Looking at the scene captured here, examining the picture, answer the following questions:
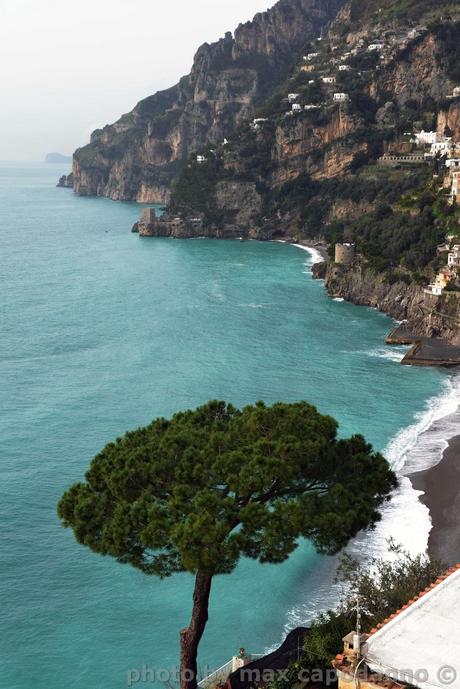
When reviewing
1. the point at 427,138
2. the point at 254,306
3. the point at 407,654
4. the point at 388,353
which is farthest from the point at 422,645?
the point at 427,138

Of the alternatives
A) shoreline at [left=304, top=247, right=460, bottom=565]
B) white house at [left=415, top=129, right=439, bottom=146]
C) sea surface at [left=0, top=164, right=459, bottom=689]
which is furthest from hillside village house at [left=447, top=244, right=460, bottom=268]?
white house at [left=415, top=129, right=439, bottom=146]

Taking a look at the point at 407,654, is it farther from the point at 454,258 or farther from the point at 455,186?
the point at 455,186

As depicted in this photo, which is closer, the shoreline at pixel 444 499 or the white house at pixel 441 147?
the shoreline at pixel 444 499

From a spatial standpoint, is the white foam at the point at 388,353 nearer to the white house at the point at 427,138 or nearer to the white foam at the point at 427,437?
the white foam at the point at 427,437

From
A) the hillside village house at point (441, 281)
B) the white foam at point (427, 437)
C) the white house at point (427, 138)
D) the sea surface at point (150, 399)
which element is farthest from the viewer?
the white house at point (427, 138)

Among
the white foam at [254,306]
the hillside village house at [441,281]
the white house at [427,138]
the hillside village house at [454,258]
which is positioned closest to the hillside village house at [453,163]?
the hillside village house at [454,258]

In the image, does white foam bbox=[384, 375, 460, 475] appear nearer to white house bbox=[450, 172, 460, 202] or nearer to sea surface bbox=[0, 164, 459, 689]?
sea surface bbox=[0, 164, 459, 689]

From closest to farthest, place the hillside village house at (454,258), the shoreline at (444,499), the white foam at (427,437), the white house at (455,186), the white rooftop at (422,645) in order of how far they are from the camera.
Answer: the white rooftop at (422,645), the shoreline at (444,499), the white foam at (427,437), the hillside village house at (454,258), the white house at (455,186)
